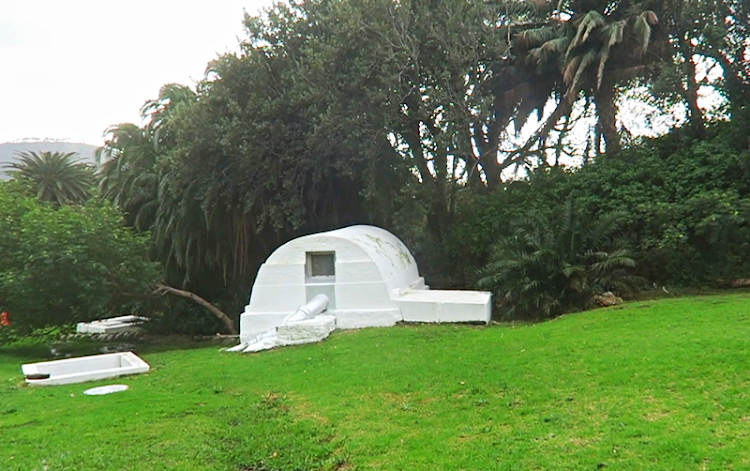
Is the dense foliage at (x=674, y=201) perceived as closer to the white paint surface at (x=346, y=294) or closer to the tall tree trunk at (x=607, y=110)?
the tall tree trunk at (x=607, y=110)

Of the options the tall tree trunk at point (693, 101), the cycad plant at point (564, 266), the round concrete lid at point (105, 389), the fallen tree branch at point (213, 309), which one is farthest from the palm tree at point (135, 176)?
the tall tree trunk at point (693, 101)

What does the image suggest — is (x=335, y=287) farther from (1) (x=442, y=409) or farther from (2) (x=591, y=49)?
(2) (x=591, y=49)

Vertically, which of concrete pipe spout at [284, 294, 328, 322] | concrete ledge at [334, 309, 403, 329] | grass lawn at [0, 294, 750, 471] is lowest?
grass lawn at [0, 294, 750, 471]

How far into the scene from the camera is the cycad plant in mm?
12125

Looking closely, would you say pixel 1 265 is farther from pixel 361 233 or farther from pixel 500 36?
pixel 500 36

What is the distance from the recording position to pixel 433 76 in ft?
51.3

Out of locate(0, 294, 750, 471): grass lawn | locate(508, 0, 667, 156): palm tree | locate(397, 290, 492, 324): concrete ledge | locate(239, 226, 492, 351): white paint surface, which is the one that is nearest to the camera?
locate(0, 294, 750, 471): grass lawn

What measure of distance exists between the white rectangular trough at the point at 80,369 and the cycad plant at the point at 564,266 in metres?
7.88

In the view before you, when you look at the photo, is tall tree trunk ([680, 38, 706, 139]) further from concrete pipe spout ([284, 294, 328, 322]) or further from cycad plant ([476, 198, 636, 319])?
concrete pipe spout ([284, 294, 328, 322])

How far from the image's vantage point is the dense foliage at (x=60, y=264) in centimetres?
1277

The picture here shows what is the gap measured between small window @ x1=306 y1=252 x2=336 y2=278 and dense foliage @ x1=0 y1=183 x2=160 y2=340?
479 cm

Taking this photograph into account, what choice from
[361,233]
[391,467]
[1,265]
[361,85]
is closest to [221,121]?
[361,85]

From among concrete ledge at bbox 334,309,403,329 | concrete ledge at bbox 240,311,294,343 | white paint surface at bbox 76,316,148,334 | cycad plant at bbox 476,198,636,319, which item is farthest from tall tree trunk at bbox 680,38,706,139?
white paint surface at bbox 76,316,148,334

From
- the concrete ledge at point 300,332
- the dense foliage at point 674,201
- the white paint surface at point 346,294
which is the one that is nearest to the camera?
the concrete ledge at point 300,332
